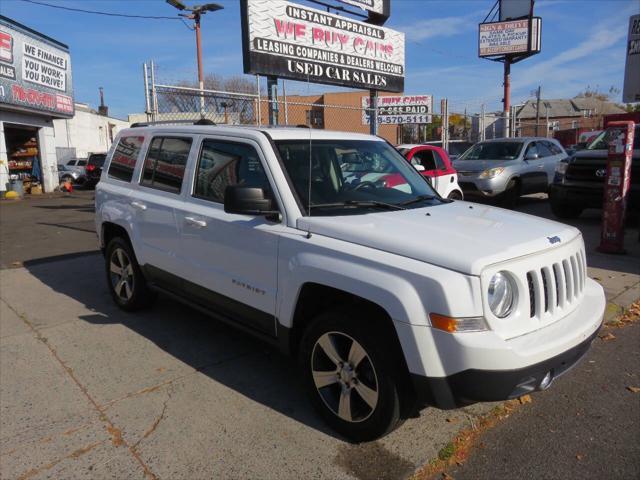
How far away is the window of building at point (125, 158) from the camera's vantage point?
503cm

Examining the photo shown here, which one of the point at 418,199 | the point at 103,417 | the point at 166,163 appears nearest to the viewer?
the point at 103,417

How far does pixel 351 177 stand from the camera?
3.84 meters

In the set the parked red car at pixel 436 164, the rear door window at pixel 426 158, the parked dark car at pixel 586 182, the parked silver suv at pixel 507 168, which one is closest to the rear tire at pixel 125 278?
the parked red car at pixel 436 164

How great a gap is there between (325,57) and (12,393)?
10217mm

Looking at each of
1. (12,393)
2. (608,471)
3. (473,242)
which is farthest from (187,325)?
(608,471)

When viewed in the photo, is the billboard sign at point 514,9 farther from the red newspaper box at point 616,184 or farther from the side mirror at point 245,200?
the side mirror at point 245,200

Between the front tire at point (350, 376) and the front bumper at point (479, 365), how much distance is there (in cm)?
21

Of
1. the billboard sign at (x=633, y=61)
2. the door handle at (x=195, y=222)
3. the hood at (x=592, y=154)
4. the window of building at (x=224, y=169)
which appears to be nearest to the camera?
the window of building at (x=224, y=169)

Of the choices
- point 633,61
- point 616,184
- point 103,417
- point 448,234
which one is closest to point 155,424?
point 103,417

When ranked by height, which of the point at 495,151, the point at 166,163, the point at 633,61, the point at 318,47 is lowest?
the point at 166,163

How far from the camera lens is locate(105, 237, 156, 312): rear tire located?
5.05 m

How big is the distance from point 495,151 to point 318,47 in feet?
16.6

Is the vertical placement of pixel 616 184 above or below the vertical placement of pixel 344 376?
above

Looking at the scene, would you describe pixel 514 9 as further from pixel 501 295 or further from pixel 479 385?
pixel 479 385
